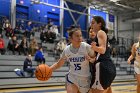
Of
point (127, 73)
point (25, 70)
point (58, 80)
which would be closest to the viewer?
point (25, 70)

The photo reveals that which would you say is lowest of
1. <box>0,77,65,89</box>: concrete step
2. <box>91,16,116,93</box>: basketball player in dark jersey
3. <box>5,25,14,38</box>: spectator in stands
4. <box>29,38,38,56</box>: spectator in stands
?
<box>0,77,65,89</box>: concrete step

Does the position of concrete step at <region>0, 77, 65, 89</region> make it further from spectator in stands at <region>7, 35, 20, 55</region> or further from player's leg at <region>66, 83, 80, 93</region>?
player's leg at <region>66, 83, 80, 93</region>

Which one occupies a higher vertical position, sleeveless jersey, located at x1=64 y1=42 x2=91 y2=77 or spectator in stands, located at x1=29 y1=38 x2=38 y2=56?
sleeveless jersey, located at x1=64 y1=42 x2=91 y2=77

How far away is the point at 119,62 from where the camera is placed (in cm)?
2322

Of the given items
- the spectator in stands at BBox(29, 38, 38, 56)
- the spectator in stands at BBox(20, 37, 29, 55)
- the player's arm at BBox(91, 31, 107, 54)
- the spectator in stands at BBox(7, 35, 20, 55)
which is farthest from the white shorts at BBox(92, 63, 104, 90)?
the spectator in stands at BBox(29, 38, 38, 56)

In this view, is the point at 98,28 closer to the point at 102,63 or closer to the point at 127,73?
the point at 102,63

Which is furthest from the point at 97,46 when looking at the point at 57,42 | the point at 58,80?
the point at 57,42

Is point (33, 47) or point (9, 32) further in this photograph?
point (33, 47)

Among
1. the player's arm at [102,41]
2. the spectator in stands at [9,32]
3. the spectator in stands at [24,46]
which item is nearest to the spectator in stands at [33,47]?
the spectator in stands at [24,46]

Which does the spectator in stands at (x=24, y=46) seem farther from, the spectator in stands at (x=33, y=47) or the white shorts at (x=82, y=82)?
the white shorts at (x=82, y=82)

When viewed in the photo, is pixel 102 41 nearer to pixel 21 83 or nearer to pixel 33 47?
pixel 21 83

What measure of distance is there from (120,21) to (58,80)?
54.5ft

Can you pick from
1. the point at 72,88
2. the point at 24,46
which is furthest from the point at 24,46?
the point at 72,88

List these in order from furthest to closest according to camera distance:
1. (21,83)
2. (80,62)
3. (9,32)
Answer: (9,32) → (21,83) → (80,62)
